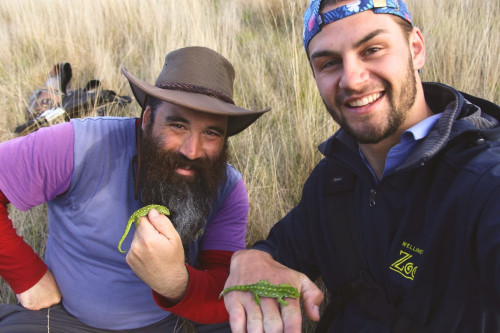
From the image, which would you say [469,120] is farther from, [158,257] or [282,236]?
[158,257]

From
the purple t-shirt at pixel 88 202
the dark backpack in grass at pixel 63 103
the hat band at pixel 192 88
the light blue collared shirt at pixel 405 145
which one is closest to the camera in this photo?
the light blue collared shirt at pixel 405 145

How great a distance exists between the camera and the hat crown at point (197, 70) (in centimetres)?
212

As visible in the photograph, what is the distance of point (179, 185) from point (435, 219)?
1404mm

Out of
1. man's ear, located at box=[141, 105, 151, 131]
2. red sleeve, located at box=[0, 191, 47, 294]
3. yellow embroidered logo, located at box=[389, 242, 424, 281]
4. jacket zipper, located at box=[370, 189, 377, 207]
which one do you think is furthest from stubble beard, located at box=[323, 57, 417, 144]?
red sleeve, located at box=[0, 191, 47, 294]

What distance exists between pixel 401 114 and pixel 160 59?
3.62m

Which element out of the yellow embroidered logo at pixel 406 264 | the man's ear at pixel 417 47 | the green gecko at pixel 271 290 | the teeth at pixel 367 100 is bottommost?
the green gecko at pixel 271 290

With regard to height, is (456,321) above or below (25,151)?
below

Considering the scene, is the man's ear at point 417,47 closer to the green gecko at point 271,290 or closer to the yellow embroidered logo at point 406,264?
the yellow embroidered logo at point 406,264

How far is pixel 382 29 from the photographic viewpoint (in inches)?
60.8

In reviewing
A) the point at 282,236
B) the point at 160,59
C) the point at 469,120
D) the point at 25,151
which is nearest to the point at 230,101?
the point at 282,236

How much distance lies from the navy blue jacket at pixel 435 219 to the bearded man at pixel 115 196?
2.44ft

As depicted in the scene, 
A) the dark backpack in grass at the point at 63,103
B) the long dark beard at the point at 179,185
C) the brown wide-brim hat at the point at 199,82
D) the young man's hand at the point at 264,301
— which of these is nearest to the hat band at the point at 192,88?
the brown wide-brim hat at the point at 199,82

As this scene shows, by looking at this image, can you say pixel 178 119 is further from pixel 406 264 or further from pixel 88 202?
pixel 406 264

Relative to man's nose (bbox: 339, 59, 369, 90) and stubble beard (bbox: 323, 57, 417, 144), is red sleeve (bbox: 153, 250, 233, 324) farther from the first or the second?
man's nose (bbox: 339, 59, 369, 90)
